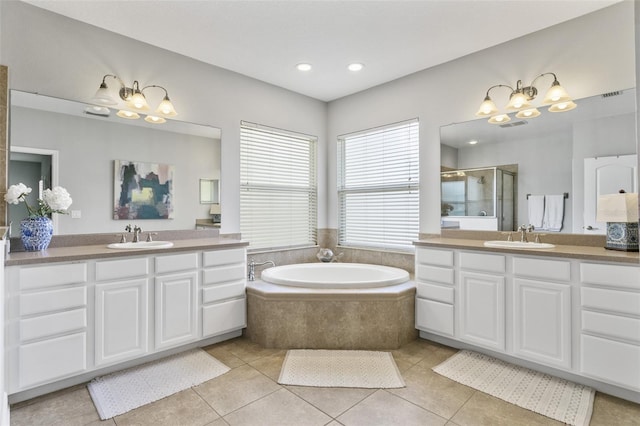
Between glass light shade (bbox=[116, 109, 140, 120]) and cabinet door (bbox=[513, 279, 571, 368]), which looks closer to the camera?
cabinet door (bbox=[513, 279, 571, 368])

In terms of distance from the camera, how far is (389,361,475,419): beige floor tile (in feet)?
6.51

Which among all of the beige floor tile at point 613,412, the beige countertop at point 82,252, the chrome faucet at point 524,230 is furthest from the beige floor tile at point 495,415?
the beige countertop at point 82,252

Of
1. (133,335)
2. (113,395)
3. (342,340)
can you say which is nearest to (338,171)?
(342,340)

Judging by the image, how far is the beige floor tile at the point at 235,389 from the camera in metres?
2.03

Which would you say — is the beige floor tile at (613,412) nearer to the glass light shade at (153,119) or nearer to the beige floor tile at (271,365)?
the beige floor tile at (271,365)

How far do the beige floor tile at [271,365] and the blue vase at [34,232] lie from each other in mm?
1704

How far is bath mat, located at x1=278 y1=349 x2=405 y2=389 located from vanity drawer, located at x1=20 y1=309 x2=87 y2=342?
1.35 m

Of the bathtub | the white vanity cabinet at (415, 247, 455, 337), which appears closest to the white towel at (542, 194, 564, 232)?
the white vanity cabinet at (415, 247, 455, 337)

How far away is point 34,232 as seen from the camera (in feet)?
7.53

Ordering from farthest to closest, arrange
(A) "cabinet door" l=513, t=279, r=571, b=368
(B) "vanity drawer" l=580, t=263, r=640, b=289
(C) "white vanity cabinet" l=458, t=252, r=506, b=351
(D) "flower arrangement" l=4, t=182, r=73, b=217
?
(C) "white vanity cabinet" l=458, t=252, r=506, b=351 < (D) "flower arrangement" l=4, t=182, r=73, b=217 < (A) "cabinet door" l=513, t=279, r=571, b=368 < (B) "vanity drawer" l=580, t=263, r=640, b=289

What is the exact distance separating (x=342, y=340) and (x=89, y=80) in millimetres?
2884

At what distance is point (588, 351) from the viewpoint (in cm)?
210

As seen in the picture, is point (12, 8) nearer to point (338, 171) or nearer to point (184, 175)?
point (184, 175)

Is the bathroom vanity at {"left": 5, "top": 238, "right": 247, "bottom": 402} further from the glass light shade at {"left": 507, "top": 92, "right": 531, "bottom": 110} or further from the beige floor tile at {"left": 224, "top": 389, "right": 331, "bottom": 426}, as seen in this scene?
the glass light shade at {"left": 507, "top": 92, "right": 531, "bottom": 110}
